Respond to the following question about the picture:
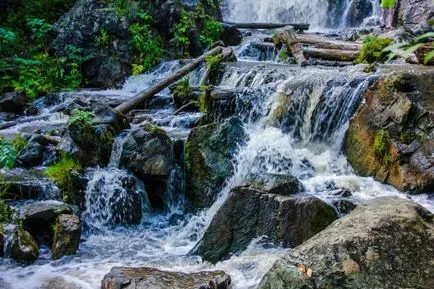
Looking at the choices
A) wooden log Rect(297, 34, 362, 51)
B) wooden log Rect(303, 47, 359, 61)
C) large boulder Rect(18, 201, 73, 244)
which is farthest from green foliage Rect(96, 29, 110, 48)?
large boulder Rect(18, 201, 73, 244)

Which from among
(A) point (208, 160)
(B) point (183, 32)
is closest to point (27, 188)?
(A) point (208, 160)

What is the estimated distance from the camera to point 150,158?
735 centimetres

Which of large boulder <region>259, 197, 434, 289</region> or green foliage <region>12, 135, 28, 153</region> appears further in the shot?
green foliage <region>12, 135, 28, 153</region>

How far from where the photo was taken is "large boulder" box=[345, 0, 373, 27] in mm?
18391

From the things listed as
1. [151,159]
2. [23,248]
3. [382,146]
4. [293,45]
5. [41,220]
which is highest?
[293,45]

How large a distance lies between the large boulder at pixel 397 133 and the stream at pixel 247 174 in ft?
0.70

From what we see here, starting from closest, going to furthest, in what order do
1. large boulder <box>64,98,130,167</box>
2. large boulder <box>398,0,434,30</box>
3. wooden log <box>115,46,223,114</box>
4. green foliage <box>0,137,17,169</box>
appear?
green foliage <box>0,137,17,169</box>, large boulder <box>64,98,130,167</box>, wooden log <box>115,46,223,114</box>, large boulder <box>398,0,434,30</box>

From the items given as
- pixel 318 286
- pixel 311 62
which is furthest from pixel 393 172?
pixel 311 62

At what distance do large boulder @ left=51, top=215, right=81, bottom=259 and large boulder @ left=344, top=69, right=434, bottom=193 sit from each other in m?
4.46

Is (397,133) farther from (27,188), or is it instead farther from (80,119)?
(27,188)

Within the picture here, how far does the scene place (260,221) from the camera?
17.7ft

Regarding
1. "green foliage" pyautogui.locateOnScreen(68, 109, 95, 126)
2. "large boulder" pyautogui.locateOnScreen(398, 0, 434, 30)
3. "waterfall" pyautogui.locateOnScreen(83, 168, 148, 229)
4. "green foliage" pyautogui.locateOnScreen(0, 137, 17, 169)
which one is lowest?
"waterfall" pyautogui.locateOnScreen(83, 168, 148, 229)

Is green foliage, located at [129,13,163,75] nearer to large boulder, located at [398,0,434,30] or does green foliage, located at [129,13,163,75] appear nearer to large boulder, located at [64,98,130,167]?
large boulder, located at [64,98,130,167]

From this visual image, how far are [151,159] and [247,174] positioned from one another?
1.59 meters
